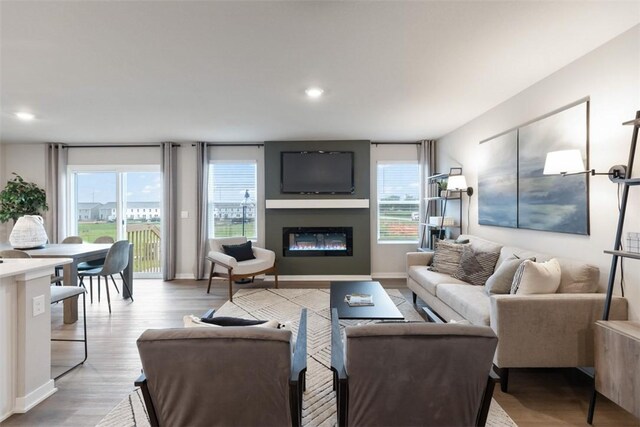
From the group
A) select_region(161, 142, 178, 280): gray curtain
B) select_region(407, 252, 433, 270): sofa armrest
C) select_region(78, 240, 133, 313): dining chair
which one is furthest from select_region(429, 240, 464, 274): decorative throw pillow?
select_region(161, 142, 178, 280): gray curtain

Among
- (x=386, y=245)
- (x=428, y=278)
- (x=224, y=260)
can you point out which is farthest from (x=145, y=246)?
(x=428, y=278)

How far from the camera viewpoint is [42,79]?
2.79 metres

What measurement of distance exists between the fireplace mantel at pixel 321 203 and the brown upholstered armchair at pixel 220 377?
403cm

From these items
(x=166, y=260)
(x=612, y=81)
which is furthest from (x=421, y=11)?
(x=166, y=260)

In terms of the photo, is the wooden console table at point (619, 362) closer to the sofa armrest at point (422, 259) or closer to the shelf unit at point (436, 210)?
the sofa armrest at point (422, 259)

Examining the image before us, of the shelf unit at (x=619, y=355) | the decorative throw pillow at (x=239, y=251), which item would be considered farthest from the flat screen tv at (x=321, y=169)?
the shelf unit at (x=619, y=355)

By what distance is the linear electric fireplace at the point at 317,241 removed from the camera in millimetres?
5422

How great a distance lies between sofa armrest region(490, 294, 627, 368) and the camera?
2.05m

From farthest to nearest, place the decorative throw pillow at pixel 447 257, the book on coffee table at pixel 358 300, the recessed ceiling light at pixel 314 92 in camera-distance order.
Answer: the decorative throw pillow at pixel 447 257 < the recessed ceiling light at pixel 314 92 < the book on coffee table at pixel 358 300

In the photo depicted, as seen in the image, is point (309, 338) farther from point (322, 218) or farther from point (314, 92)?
point (322, 218)

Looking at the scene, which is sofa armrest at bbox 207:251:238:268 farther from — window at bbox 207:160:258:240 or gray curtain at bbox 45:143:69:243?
gray curtain at bbox 45:143:69:243

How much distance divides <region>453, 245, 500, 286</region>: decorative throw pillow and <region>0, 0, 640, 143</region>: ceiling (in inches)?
67.7

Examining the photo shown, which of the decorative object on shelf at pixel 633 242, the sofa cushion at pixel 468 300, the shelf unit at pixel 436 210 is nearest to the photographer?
the decorative object on shelf at pixel 633 242

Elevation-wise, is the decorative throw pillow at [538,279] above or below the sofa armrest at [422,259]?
above
